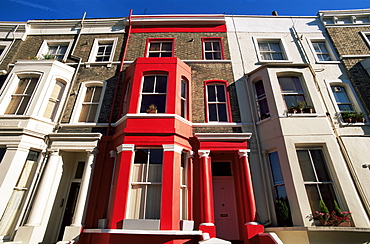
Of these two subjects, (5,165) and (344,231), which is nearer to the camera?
(344,231)

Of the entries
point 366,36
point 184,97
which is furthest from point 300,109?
point 366,36

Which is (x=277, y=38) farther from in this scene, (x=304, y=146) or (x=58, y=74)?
(x=58, y=74)

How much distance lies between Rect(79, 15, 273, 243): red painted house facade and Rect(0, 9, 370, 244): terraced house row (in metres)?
0.04

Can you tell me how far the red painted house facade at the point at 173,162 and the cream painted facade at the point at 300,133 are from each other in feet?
1.93

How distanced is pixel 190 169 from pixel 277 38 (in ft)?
28.3

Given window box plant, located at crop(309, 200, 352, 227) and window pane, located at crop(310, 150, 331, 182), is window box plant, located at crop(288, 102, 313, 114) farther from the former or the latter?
window box plant, located at crop(309, 200, 352, 227)

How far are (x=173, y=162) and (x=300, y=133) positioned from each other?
4.54 metres

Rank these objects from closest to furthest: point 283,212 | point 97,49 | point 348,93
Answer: point 283,212
point 348,93
point 97,49

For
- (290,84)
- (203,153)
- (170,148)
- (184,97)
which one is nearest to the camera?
(170,148)

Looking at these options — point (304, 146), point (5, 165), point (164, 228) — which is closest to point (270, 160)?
point (304, 146)

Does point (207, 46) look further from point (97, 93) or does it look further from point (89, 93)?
point (89, 93)

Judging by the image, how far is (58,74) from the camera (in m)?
9.12

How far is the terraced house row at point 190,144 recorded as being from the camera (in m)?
6.20

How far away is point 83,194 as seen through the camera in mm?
6875
